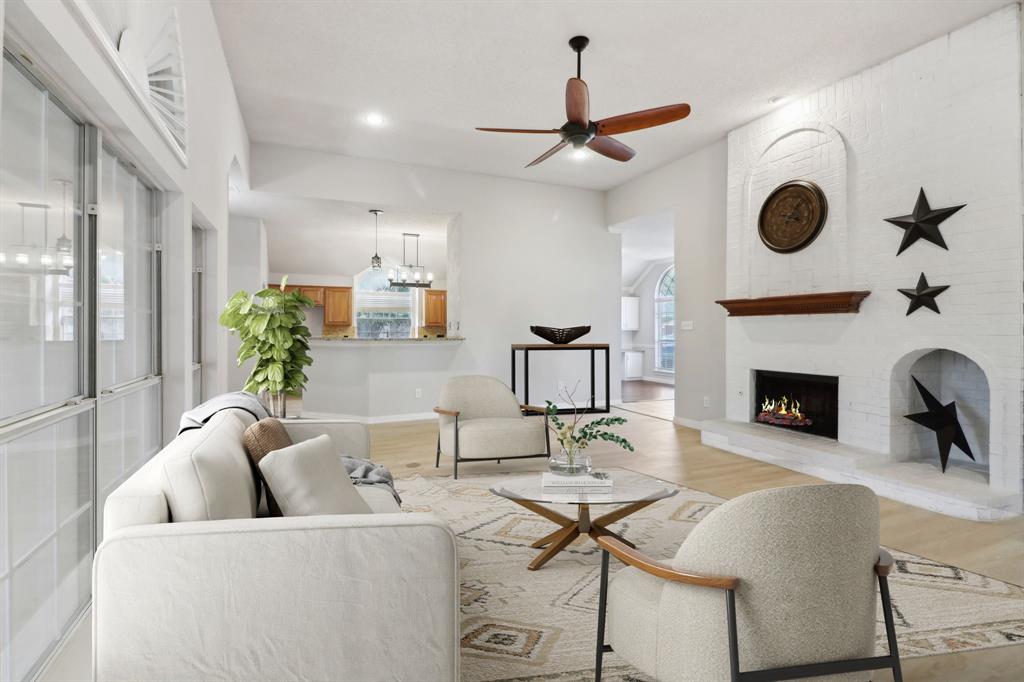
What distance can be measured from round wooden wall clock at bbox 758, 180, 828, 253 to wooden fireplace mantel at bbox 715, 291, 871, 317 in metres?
0.49

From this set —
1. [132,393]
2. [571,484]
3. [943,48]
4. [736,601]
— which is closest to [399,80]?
[132,393]

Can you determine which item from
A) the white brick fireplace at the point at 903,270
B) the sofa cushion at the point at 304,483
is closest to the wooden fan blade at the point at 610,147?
the white brick fireplace at the point at 903,270

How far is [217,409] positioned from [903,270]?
183 inches

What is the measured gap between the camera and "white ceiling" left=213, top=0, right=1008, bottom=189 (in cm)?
363

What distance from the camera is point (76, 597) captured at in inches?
70.2

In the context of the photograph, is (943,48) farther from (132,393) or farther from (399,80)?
(132,393)

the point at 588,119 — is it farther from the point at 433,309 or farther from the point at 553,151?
the point at 433,309

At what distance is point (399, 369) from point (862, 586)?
19.9 ft

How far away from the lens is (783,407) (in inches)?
207

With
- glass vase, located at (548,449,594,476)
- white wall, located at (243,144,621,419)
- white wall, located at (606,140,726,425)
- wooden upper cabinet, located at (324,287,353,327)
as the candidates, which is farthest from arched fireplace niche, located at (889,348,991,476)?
wooden upper cabinet, located at (324,287,353,327)

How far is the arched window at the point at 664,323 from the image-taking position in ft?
39.7

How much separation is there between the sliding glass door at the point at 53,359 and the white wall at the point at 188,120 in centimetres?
10

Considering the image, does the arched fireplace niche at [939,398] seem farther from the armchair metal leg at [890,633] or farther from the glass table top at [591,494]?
the armchair metal leg at [890,633]

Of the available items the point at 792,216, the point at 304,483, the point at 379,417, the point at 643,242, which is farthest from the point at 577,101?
the point at 643,242
